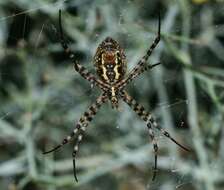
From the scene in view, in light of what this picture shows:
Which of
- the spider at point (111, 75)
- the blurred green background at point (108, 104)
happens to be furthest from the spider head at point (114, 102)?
the blurred green background at point (108, 104)

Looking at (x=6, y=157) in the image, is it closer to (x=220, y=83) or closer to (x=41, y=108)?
(x=41, y=108)

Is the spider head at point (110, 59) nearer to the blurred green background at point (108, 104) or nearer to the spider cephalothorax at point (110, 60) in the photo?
the spider cephalothorax at point (110, 60)

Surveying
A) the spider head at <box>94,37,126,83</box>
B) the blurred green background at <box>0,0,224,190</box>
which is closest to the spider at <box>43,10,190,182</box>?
the spider head at <box>94,37,126,83</box>

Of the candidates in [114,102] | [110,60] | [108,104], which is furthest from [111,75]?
[108,104]

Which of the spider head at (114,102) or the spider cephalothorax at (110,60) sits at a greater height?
the spider cephalothorax at (110,60)

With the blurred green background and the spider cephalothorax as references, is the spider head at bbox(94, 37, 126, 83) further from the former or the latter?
the blurred green background

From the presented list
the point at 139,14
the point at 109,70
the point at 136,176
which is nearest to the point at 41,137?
the point at 136,176
